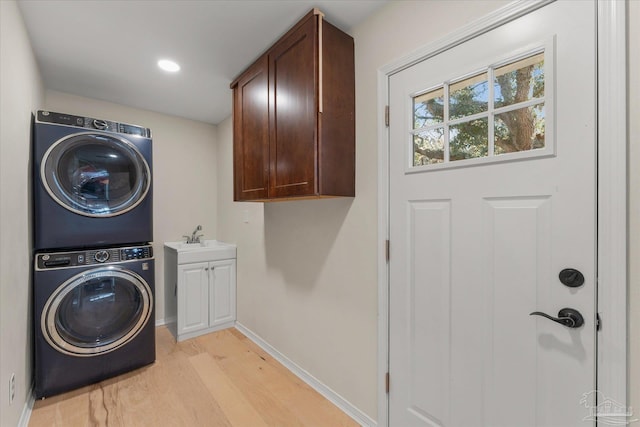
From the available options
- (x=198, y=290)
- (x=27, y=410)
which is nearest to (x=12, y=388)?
(x=27, y=410)

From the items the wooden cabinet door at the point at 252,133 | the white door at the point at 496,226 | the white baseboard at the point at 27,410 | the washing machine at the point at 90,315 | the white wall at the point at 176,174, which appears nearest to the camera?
Result: the white door at the point at 496,226

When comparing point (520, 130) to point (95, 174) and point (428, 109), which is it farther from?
point (95, 174)

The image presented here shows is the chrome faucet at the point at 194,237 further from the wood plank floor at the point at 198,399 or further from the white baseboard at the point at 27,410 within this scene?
the white baseboard at the point at 27,410

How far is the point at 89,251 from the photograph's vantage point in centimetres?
195

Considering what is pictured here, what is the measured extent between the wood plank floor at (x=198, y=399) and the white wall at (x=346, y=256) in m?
0.19

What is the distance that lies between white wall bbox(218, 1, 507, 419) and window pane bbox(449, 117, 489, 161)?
0.42 meters

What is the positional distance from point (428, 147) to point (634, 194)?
28.4 inches

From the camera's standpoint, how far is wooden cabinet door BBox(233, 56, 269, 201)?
1.88m

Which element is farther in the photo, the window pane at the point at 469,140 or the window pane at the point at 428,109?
the window pane at the point at 428,109

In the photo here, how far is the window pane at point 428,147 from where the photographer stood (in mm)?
1302

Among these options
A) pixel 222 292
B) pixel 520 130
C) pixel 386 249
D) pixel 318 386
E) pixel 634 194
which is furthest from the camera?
pixel 222 292

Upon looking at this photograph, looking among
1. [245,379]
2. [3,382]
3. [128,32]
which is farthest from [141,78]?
[245,379]

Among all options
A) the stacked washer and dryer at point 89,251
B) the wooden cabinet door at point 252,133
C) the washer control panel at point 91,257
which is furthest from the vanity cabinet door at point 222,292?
the wooden cabinet door at point 252,133

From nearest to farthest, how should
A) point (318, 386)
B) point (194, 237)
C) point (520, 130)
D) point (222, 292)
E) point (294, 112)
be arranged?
point (520, 130) < point (294, 112) < point (318, 386) < point (222, 292) < point (194, 237)
